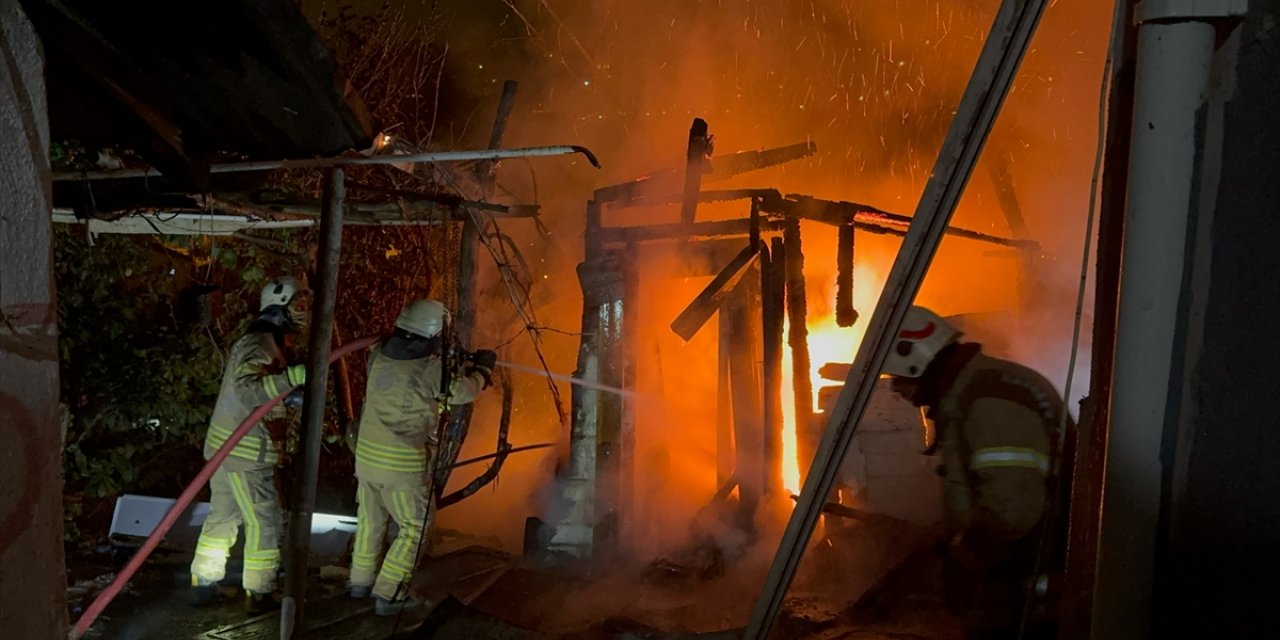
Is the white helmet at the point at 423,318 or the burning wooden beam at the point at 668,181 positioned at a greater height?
the burning wooden beam at the point at 668,181

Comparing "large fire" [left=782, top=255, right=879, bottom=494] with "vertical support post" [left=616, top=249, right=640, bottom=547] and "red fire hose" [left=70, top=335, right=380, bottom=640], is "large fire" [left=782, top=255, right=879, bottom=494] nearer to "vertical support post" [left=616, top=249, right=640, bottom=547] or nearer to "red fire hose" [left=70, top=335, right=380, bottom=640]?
"vertical support post" [left=616, top=249, right=640, bottom=547]

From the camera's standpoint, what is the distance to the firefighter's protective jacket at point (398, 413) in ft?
21.1

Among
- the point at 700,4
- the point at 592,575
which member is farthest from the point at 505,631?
the point at 700,4

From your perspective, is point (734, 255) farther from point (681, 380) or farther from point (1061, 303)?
point (1061, 303)

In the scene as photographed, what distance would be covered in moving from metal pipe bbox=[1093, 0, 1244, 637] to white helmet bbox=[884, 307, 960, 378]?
1.91m

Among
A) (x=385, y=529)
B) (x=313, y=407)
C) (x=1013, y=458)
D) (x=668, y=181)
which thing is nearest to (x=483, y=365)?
(x=385, y=529)

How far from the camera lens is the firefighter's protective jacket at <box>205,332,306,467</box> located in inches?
245

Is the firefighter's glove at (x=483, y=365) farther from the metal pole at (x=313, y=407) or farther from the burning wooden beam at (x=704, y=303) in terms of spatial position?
the burning wooden beam at (x=704, y=303)

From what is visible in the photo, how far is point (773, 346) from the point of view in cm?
814

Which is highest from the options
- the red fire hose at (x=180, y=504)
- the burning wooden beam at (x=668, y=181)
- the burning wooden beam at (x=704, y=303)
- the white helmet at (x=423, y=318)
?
the burning wooden beam at (x=668, y=181)

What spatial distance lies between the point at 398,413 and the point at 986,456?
4.81 m

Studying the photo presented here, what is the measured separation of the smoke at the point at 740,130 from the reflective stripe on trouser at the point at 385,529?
3353mm

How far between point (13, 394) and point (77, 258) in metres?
7.68

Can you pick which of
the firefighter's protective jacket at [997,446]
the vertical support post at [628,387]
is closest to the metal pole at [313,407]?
the vertical support post at [628,387]
